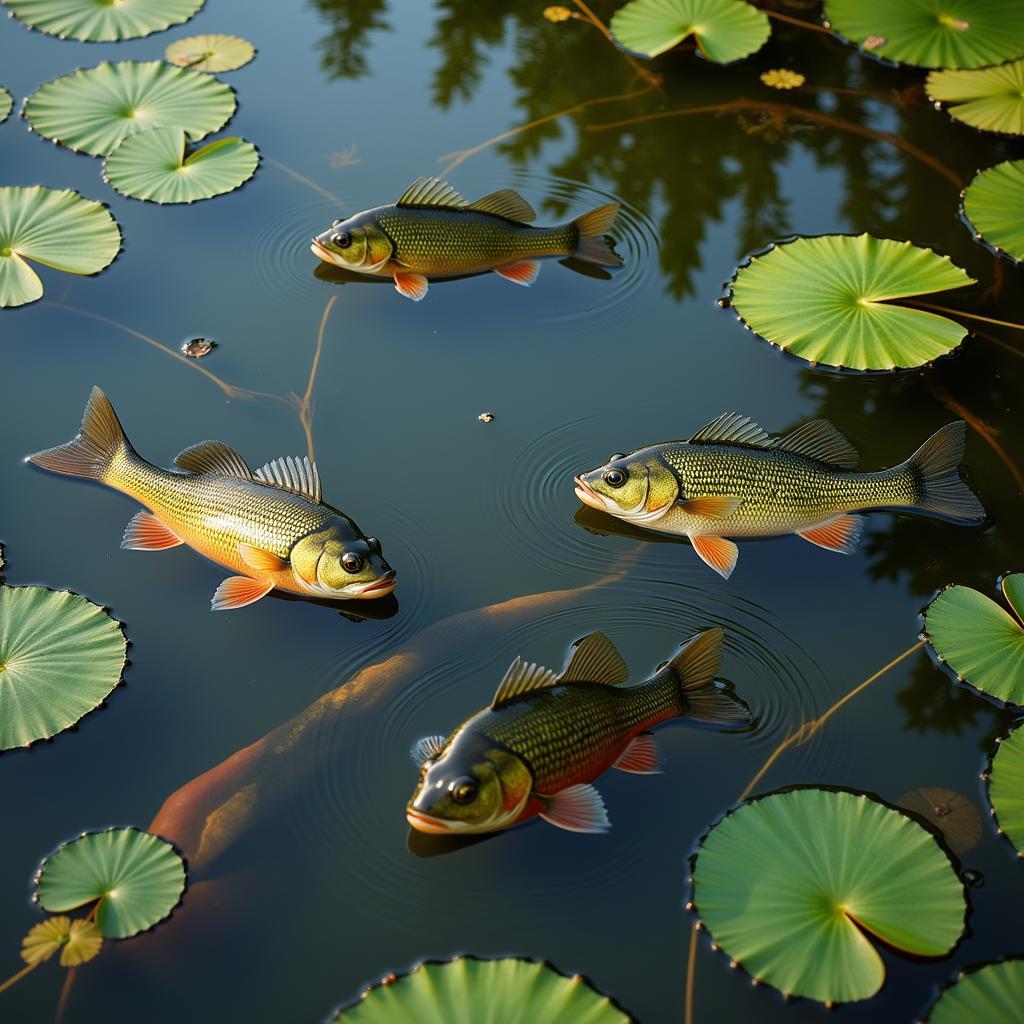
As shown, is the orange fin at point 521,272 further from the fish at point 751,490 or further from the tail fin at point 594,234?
the fish at point 751,490

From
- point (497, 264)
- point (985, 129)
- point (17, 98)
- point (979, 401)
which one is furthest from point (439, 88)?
point (979, 401)

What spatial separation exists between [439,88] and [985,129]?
3.60 m

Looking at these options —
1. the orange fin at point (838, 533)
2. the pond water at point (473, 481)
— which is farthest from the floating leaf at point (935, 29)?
the orange fin at point (838, 533)

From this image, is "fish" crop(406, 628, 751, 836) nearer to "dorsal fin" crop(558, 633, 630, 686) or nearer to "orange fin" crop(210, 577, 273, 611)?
"dorsal fin" crop(558, 633, 630, 686)

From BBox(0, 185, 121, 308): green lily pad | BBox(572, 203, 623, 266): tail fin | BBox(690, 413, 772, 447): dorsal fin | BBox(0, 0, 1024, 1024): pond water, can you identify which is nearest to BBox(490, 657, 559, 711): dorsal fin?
BBox(0, 0, 1024, 1024): pond water

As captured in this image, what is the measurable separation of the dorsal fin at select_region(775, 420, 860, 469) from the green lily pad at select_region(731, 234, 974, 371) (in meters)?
0.58

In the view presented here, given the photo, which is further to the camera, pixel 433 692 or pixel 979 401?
pixel 979 401

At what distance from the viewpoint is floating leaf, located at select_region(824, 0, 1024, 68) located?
775 cm

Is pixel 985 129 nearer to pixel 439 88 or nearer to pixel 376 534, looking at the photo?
pixel 439 88

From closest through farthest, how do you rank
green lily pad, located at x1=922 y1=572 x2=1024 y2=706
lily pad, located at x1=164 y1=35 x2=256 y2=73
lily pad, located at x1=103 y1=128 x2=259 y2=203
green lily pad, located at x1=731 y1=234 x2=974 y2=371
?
1. green lily pad, located at x1=922 y1=572 x2=1024 y2=706
2. green lily pad, located at x1=731 y1=234 x2=974 y2=371
3. lily pad, located at x1=103 y1=128 x2=259 y2=203
4. lily pad, located at x1=164 y1=35 x2=256 y2=73

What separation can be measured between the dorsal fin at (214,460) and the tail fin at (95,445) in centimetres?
32

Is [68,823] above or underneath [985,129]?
underneath

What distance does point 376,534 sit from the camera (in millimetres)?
5375

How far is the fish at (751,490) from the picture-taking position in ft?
17.1
